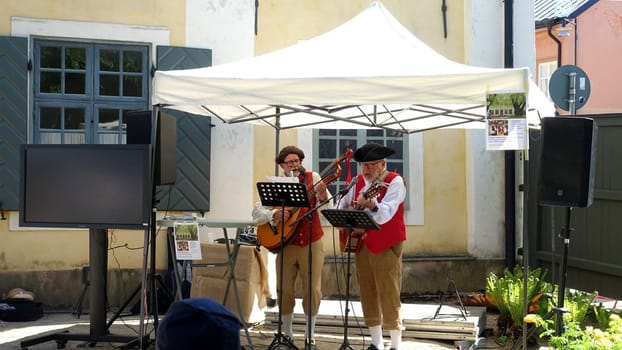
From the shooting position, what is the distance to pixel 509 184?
9664 mm

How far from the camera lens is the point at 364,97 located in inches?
225

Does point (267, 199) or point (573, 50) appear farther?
point (573, 50)

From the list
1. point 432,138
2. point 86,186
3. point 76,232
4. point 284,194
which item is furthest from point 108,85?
point 432,138

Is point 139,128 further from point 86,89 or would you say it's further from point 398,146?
point 398,146

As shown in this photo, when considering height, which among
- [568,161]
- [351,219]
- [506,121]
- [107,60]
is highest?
[107,60]

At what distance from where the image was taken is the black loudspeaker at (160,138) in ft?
21.2

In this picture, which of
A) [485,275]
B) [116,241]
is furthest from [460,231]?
[116,241]

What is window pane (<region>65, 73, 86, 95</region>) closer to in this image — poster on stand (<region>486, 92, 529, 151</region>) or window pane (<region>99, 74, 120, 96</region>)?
window pane (<region>99, 74, 120, 96</region>)

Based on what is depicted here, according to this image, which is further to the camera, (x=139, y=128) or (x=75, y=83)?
(x=75, y=83)

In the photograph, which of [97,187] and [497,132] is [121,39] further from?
[497,132]

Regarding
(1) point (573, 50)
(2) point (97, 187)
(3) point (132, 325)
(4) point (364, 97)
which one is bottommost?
(3) point (132, 325)

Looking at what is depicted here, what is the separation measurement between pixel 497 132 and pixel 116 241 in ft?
15.5

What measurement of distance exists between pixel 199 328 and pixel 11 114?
6.87 m

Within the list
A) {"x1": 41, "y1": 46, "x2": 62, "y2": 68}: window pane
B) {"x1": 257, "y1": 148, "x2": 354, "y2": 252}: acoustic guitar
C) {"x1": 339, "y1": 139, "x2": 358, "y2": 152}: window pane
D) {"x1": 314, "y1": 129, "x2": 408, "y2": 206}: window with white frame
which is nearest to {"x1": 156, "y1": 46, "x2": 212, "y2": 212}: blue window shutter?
{"x1": 41, "y1": 46, "x2": 62, "y2": 68}: window pane
